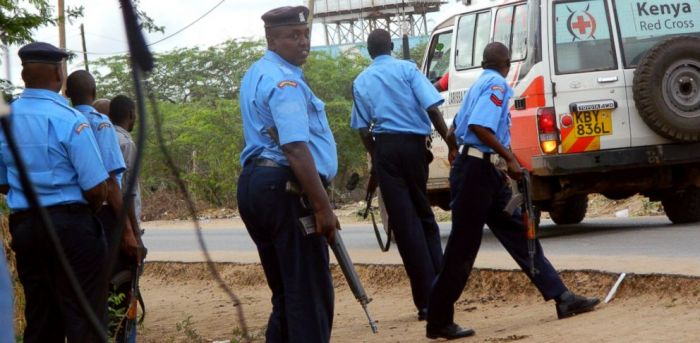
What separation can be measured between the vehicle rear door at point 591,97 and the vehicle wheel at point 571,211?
2.66 meters

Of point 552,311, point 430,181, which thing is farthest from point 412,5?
point 552,311

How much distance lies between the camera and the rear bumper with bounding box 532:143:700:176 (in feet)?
36.4

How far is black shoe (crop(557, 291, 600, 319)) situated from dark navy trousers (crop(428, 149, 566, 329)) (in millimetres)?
142

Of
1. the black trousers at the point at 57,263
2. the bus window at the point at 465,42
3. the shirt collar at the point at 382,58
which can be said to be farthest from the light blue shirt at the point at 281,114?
the bus window at the point at 465,42

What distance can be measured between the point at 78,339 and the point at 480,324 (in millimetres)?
3343

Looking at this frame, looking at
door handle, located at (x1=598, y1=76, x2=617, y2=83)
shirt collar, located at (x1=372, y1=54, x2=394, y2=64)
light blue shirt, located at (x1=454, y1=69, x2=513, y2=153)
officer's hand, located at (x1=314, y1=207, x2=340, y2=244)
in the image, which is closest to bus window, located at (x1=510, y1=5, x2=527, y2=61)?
door handle, located at (x1=598, y1=76, x2=617, y2=83)

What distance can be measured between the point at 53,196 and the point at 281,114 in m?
0.98

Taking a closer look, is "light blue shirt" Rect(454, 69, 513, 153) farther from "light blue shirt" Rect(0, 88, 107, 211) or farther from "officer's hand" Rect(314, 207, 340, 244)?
"light blue shirt" Rect(0, 88, 107, 211)

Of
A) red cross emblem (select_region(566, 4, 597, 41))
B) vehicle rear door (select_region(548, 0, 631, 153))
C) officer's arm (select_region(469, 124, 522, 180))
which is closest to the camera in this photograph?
officer's arm (select_region(469, 124, 522, 180))

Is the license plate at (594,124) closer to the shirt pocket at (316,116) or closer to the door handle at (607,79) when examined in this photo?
the door handle at (607,79)

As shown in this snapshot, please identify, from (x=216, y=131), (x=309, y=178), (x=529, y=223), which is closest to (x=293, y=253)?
(x=309, y=178)

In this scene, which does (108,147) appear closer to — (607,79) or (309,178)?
(309,178)

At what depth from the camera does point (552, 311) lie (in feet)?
26.5

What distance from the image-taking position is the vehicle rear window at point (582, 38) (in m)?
11.3
